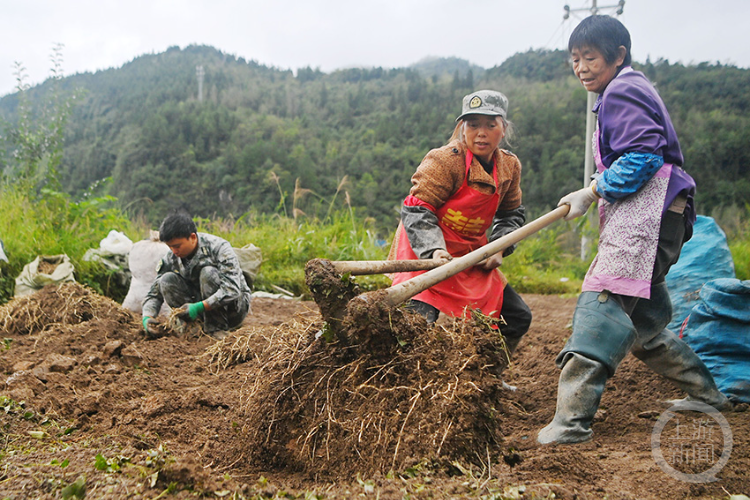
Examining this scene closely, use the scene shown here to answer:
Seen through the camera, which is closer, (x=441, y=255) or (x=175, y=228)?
(x=441, y=255)

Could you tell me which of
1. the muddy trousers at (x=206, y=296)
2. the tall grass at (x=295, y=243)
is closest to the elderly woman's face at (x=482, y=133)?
the muddy trousers at (x=206, y=296)

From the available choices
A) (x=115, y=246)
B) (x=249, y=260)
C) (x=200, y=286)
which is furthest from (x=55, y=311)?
(x=249, y=260)

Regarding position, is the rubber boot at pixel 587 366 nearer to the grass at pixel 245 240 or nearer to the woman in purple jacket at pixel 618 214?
the woman in purple jacket at pixel 618 214

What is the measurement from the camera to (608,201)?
2.32m

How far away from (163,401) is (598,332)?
201 cm

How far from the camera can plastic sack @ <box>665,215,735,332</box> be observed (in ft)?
11.0

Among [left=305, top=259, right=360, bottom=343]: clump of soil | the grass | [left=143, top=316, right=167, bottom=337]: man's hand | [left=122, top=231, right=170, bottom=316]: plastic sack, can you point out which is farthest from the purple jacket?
[left=122, top=231, right=170, bottom=316]: plastic sack

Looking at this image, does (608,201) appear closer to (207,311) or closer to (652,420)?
(652,420)

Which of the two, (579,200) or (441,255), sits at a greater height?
(579,200)

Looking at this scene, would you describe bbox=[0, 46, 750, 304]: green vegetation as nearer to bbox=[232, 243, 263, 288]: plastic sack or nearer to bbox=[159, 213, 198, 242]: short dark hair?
bbox=[232, 243, 263, 288]: plastic sack

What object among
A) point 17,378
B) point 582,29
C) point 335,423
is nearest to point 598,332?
point 335,423

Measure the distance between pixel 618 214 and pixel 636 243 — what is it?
0.15 m

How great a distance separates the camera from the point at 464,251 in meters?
2.73

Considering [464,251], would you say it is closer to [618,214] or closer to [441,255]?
[441,255]
